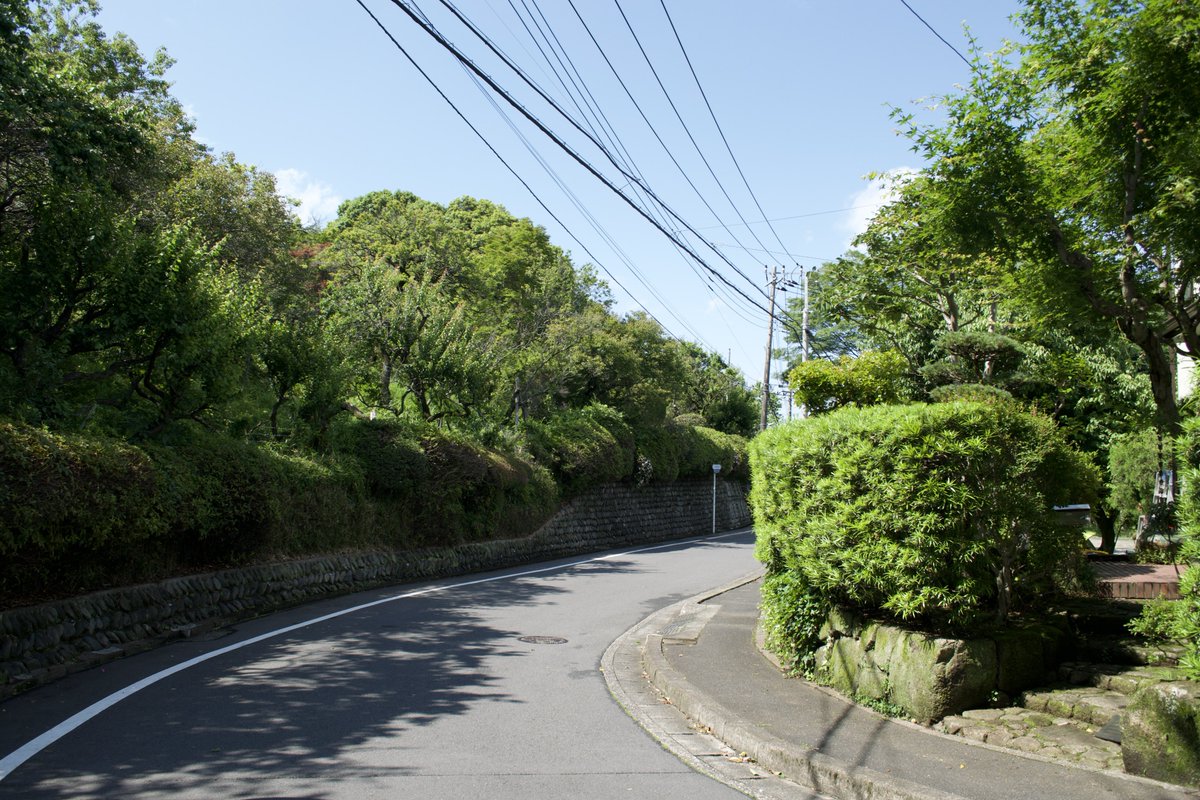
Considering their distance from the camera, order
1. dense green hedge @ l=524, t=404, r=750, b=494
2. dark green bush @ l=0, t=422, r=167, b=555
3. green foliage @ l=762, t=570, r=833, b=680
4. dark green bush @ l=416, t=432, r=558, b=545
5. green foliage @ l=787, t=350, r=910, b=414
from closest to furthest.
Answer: dark green bush @ l=0, t=422, r=167, b=555, green foliage @ l=762, t=570, r=833, b=680, green foliage @ l=787, t=350, r=910, b=414, dark green bush @ l=416, t=432, r=558, b=545, dense green hedge @ l=524, t=404, r=750, b=494

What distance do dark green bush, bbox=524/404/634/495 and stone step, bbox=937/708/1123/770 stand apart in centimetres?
1861

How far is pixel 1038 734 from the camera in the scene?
5.61 meters

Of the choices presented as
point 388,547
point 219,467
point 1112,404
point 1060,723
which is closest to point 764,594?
point 1060,723

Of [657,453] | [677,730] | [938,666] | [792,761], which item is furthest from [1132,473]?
[657,453]

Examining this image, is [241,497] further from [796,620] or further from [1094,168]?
[1094,168]

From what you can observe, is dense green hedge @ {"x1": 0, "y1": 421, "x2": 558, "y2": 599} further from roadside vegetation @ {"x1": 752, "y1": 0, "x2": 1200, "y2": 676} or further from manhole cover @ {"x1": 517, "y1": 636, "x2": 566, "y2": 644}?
roadside vegetation @ {"x1": 752, "y1": 0, "x2": 1200, "y2": 676}

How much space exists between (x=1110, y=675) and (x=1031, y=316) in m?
4.81

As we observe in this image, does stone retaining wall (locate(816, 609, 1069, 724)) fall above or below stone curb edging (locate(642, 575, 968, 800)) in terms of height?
above

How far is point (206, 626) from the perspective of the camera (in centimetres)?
1030

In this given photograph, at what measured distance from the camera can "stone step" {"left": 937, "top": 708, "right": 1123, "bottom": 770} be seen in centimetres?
523

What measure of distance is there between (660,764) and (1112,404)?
798 inches

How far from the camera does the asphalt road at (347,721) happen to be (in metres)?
4.99

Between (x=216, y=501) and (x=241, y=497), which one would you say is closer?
(x=216, y=501)

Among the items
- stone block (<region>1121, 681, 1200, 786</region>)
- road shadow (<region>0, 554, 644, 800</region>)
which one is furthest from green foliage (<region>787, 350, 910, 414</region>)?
stone block (<region>1121, 681, 1200, 786</region>)
